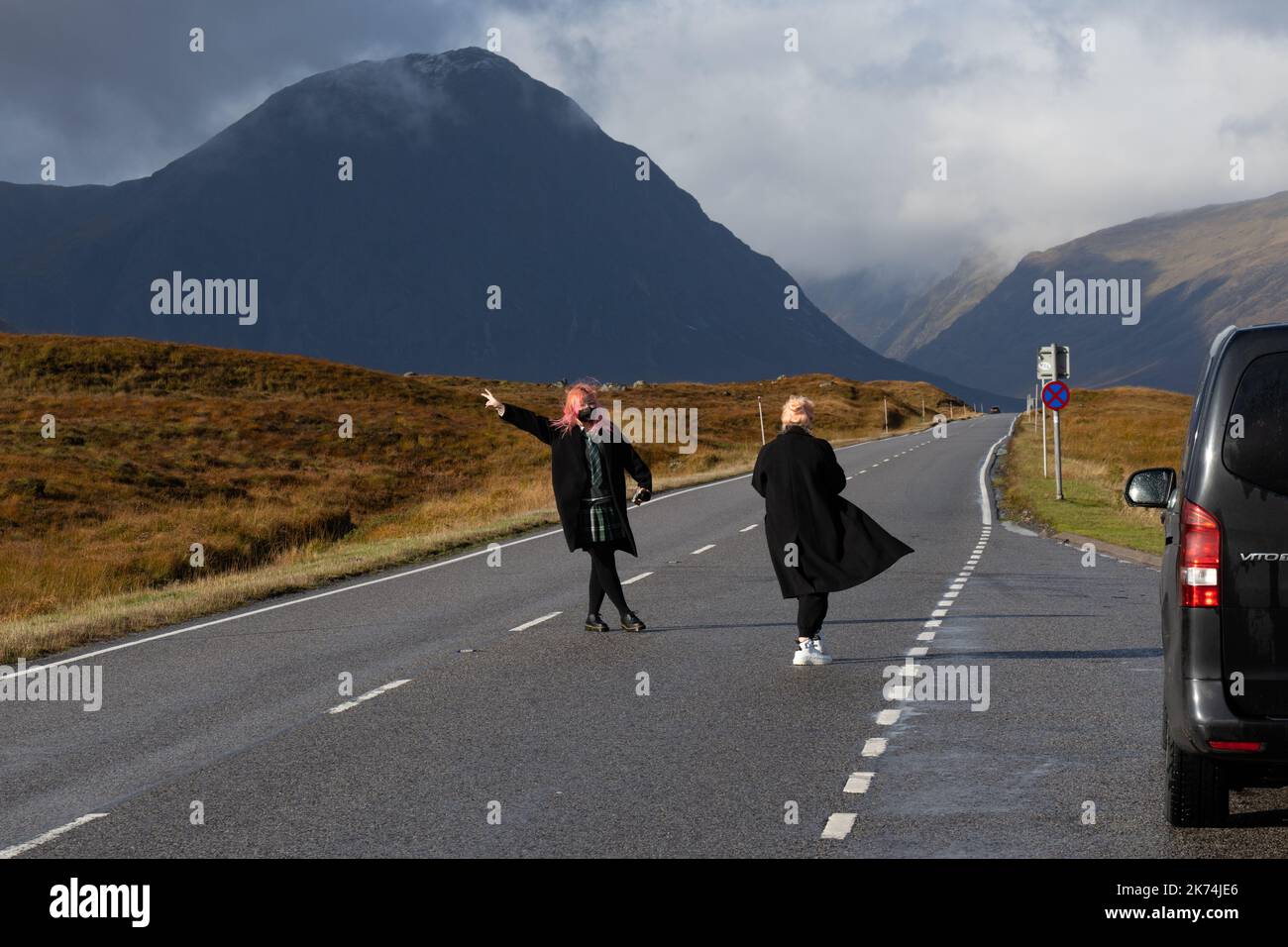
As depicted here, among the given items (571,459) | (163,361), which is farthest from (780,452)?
(163,361)

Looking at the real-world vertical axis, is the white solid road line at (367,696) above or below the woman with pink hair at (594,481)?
below

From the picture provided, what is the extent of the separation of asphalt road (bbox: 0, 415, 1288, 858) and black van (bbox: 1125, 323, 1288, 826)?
54 centimetres

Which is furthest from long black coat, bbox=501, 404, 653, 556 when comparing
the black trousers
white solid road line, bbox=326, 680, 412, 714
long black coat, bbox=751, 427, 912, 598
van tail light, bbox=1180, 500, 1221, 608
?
van tail light, bbox=1180, 500, 1221, 608

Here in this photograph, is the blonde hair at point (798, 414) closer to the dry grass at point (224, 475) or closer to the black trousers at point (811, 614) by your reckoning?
the black trousers at point (811, 614)

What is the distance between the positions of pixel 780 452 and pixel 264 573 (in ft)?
35.8

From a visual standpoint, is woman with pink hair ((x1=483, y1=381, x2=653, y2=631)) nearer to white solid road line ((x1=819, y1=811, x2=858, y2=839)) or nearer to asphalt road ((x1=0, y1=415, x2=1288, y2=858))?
asphalt road ((x1=0, y1=415, x2=1288, y2=858))

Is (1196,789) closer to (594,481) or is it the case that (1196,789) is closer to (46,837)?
(46,837)

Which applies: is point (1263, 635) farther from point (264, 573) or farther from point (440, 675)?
point (264, 573)

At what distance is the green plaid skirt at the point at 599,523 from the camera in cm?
1236

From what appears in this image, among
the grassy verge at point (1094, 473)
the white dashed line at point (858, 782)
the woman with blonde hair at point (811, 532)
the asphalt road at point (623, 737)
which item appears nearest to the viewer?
the asphalt road at point (623, 737)

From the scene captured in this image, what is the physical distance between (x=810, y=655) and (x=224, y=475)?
37.4m

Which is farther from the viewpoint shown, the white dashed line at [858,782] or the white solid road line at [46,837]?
the white dashed line at [858,782]

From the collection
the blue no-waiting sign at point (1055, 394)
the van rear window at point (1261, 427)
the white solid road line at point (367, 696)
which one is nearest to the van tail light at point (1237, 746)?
the van rear window at point (1261, 427)

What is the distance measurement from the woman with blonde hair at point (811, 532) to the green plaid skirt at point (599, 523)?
1871 millimetres
